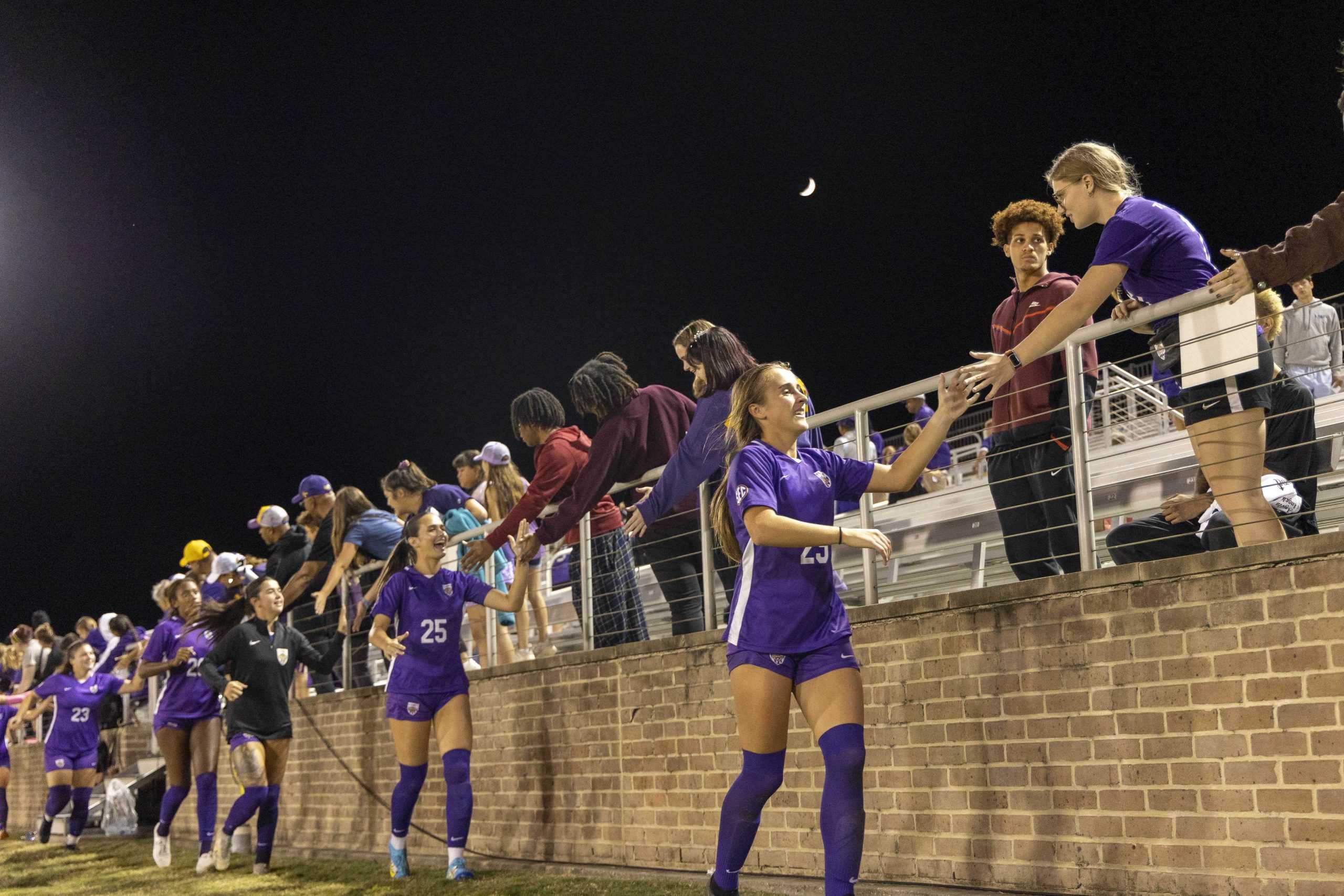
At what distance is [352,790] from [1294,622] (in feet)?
29.3

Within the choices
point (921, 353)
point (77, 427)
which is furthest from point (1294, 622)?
point (77, 427)

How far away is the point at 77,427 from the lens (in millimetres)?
36531

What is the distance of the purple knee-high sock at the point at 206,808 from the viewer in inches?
434

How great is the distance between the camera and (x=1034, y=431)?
631 centimetres

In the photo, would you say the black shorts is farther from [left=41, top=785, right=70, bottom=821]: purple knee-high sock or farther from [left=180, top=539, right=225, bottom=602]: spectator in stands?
[left=41, top=785, right=70, bottom=821]: purple knee-high sock

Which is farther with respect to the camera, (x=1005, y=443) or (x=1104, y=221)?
(x=1005, y=443)

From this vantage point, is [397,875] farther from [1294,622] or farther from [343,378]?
[343,378]

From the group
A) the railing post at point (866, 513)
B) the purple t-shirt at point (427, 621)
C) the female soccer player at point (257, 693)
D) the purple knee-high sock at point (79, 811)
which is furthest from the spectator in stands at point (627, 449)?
the purple knee-high sock at point (79, 811)

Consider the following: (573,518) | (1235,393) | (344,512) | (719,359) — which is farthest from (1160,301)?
(344,512)

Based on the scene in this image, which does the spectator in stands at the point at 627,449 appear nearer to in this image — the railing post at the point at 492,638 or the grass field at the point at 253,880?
the grass field at the point at 253,880

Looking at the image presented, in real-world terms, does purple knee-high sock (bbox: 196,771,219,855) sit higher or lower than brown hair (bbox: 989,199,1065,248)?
lower

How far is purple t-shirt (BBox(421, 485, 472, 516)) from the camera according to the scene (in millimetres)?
11391

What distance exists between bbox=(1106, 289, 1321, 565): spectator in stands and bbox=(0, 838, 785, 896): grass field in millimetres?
2502

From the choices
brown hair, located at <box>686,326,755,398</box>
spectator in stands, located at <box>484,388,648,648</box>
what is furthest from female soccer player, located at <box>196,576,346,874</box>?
brown hair, located at <box>686,326,755,398</box>
